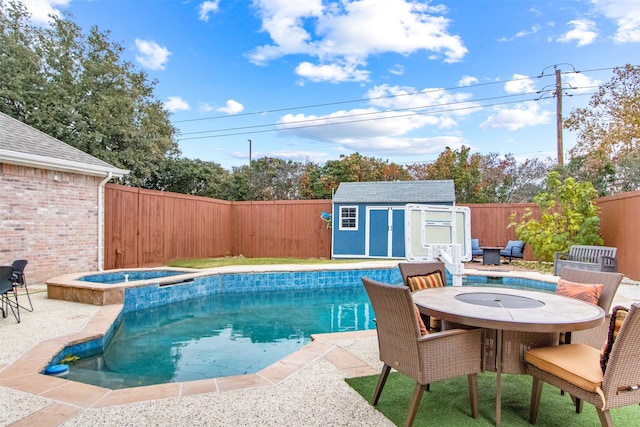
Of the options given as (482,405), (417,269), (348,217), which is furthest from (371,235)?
(482,405)

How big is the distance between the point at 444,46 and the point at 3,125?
12.0 metres

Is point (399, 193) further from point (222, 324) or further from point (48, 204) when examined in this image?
point (48, 204)

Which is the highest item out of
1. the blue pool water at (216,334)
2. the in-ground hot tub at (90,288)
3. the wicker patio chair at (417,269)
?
the wicker patio chair at (417,269)

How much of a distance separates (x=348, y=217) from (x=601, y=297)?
10.2 meters

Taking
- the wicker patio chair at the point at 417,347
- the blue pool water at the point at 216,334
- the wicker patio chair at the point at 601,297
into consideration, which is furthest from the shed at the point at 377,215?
the wicker patio chair at the point at 417,347

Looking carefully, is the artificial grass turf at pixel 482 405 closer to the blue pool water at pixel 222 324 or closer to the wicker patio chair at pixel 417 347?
the wicker patio chair at pixel 417 347

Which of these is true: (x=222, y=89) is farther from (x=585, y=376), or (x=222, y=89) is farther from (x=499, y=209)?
(x=585, y=376)

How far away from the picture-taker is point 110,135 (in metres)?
14.1

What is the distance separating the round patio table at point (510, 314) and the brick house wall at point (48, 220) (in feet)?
24.1

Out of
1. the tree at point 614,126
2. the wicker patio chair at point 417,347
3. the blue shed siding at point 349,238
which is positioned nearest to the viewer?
the wicker patio chair at point 417,347

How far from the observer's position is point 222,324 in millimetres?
5969

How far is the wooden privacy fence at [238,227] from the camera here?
29.9 feet

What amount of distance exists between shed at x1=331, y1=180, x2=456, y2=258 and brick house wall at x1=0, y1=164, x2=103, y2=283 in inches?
293

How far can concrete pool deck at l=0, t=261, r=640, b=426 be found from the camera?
2549 mm
